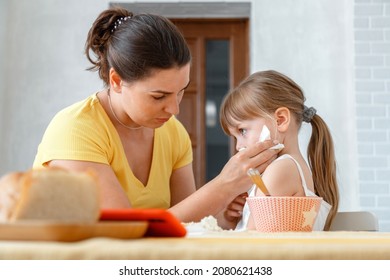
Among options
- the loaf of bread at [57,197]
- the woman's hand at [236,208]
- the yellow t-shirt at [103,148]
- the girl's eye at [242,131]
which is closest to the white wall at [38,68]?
the yellow t-shirt at [103,148]

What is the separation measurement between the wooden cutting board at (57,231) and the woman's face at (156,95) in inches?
43.5

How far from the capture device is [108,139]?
5.77 feet

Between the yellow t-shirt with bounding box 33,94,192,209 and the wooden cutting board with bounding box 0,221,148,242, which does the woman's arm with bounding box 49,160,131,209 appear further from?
the wooden cutting board with bounding box 0,221,148,242

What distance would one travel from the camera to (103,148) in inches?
67.4

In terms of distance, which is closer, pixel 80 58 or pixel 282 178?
pixel 282 178

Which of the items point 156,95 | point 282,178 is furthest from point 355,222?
point 156,95

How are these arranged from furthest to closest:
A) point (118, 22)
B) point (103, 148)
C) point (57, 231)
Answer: point (118, 22), point (103, 148), point (57, 231)

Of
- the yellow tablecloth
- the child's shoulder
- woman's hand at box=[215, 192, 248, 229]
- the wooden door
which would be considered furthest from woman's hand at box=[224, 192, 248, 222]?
the wooden door

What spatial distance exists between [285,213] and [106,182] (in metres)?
0.65

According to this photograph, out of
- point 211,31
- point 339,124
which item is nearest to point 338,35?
point 339,124

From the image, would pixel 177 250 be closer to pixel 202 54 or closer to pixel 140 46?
pixel 140 46

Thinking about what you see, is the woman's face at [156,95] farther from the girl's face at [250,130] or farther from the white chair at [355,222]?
the white chair at [355,222]

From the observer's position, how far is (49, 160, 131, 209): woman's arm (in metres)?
1.56
